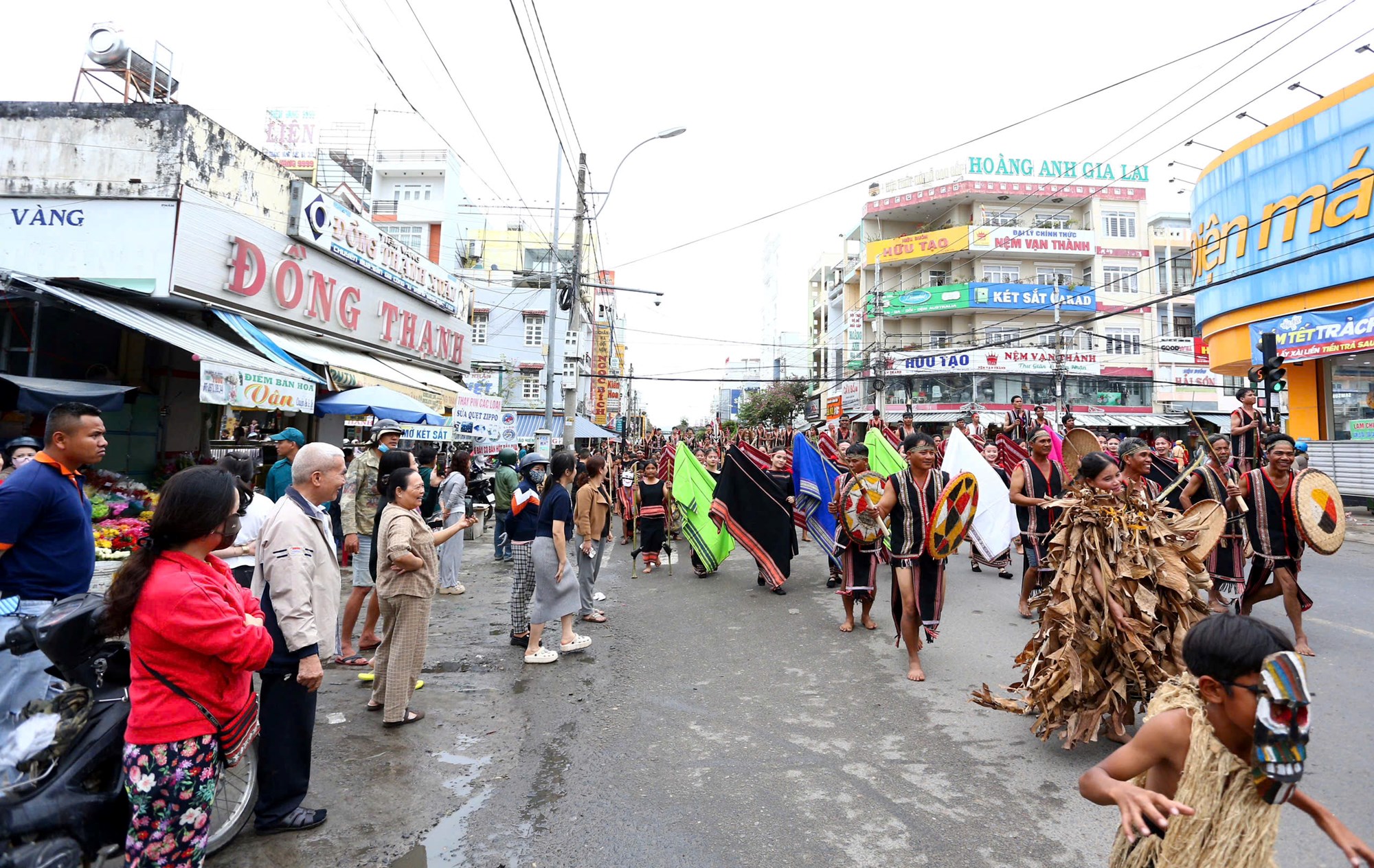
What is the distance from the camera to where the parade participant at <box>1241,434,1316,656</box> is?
5.61 meters

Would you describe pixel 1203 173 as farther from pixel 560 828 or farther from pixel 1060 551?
pixel 560 828

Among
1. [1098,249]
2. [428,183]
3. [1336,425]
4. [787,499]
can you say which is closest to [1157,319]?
[1098,249]

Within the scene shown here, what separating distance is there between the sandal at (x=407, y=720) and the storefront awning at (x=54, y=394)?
510cm

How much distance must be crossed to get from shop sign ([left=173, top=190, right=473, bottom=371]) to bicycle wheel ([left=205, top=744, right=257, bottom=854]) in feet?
27.1

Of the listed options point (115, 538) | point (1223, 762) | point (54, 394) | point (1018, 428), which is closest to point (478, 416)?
point (54, 394)

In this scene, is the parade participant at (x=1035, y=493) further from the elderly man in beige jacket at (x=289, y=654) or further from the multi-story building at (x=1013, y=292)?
the multi-story building at (x=1013, y=292)

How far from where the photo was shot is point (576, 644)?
6.14m

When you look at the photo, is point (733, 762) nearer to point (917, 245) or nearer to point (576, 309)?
point (576, 309)

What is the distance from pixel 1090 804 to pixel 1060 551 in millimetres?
1331

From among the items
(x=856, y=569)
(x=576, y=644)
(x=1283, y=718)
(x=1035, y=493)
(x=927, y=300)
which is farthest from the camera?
(x=927, y=300)

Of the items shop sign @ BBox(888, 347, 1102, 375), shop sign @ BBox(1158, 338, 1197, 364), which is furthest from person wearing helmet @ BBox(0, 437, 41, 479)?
shop sign @ BBox(1158, 338, 1197, 364)

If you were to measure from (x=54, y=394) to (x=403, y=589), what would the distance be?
510 cm

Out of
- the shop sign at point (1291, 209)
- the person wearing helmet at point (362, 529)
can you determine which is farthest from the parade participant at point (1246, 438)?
the person wearing helmet at point (362, 529)

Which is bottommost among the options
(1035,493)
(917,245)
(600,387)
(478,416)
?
(1035,493)
